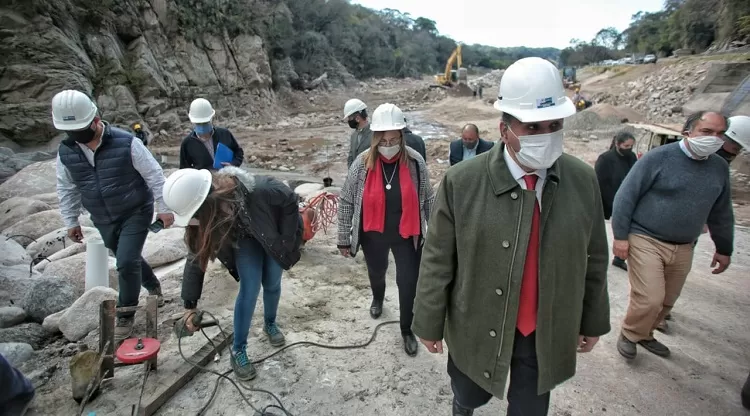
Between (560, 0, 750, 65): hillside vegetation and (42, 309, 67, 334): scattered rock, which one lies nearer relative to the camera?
(42, 309, 67, 334): scattered rock

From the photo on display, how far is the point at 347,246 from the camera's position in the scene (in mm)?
3168

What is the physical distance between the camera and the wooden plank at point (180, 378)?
8.02 feet

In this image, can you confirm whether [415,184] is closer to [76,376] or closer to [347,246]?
[347,246]

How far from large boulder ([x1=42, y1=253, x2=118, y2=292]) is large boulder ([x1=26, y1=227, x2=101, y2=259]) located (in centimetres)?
68

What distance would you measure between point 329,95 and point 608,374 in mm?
32645

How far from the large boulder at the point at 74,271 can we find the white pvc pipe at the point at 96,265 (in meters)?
0.36

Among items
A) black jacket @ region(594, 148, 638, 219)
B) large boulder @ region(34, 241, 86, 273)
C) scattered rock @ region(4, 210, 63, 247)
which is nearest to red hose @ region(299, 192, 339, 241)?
large boulder @ region(34, 241, 86, 273)

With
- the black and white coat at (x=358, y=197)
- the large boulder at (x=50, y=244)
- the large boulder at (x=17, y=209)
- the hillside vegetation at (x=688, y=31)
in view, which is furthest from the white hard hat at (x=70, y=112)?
the hillside vegetation at (x=688, y=31)

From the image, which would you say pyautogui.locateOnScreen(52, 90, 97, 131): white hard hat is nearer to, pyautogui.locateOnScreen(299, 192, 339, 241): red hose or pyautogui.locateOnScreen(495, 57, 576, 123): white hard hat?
pyautogui.locateOnScreen(299, 192, 339, 241): red hose

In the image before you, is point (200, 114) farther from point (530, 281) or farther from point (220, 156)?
point (530, 281)

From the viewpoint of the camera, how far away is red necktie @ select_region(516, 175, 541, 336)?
1584mm

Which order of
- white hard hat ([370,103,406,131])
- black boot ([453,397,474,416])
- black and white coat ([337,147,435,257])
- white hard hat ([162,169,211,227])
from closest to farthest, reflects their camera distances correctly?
black boot ([453,397,474,416])
white hard hat ([162,169,211,227])
white hard hat ([370,103,406,131])
black and white coat ([337,147,435,257])

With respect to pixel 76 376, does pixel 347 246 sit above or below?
above

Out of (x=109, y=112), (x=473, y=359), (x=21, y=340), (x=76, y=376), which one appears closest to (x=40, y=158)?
(x=109, y=112)
